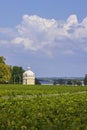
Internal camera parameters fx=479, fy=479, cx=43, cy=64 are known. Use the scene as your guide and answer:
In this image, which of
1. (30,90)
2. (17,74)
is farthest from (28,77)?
(30,90)

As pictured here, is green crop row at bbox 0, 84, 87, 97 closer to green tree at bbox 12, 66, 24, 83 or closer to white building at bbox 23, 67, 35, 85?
white building at bbox 23, 67, 35, 85

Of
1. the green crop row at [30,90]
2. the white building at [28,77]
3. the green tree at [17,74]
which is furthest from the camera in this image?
the green tree at [17,74]

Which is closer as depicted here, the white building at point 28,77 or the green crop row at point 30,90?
the green crop row at point 30,90

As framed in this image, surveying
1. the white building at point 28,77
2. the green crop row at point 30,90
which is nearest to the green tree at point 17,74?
the white building at point 28,77

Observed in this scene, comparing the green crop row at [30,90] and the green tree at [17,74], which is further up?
the green tree at [17,74]

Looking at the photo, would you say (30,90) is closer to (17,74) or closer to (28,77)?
(28,77)

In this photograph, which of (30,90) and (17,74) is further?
(17,74)

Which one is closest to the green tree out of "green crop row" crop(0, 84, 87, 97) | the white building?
the white building

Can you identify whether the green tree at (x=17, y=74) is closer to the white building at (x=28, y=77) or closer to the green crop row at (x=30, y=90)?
the white building at (x=28, y=77)

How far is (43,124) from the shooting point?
12938 mm

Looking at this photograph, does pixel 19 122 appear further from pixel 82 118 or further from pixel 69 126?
pixel 82 118

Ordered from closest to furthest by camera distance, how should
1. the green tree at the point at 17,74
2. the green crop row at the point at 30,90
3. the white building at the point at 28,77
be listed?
the green crop row at the point at 30,90, the white building at the point at 28,77, the green tree at the point at 17,74

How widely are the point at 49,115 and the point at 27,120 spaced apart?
7.54ft

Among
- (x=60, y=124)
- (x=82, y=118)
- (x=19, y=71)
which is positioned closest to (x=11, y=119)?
(x=60, y=124)
